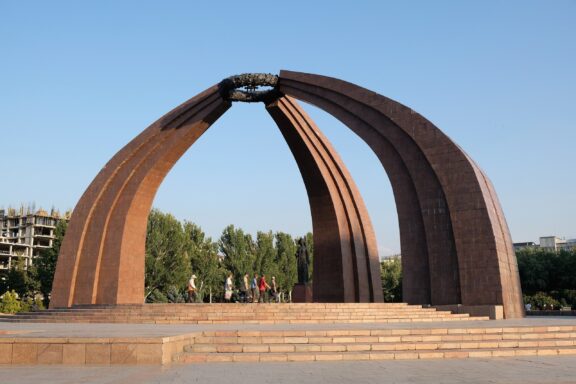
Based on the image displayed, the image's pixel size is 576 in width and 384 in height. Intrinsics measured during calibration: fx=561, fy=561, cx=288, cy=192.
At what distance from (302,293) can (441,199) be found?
7586mm

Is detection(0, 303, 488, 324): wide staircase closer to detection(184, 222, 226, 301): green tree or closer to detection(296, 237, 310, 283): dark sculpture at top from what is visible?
detection(296, 237, 310, 283): dark sculpture at top

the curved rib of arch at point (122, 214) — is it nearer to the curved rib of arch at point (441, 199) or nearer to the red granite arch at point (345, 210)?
the red granite arch at point (345, 210)

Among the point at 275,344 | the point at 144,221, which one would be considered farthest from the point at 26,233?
the point at 275,344

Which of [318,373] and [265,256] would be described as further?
[265,256]

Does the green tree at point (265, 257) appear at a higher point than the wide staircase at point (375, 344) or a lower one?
higher

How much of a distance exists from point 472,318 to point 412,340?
667 centimetres

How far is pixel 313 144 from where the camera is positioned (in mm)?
20656

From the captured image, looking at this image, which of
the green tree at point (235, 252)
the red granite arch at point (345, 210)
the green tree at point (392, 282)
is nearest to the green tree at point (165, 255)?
the green tree at point (235, 252)

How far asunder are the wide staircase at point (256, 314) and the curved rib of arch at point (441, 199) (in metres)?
1.30

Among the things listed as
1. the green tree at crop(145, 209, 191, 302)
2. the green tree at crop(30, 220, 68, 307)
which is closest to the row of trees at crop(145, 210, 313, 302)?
the green tree at crop(145, 209, 191, 302)

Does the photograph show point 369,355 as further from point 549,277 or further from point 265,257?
point 265,257

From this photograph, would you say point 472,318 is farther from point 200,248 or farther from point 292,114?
point 200,248

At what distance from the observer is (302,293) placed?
72.9ft

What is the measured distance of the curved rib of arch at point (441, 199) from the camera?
16.2 metres
